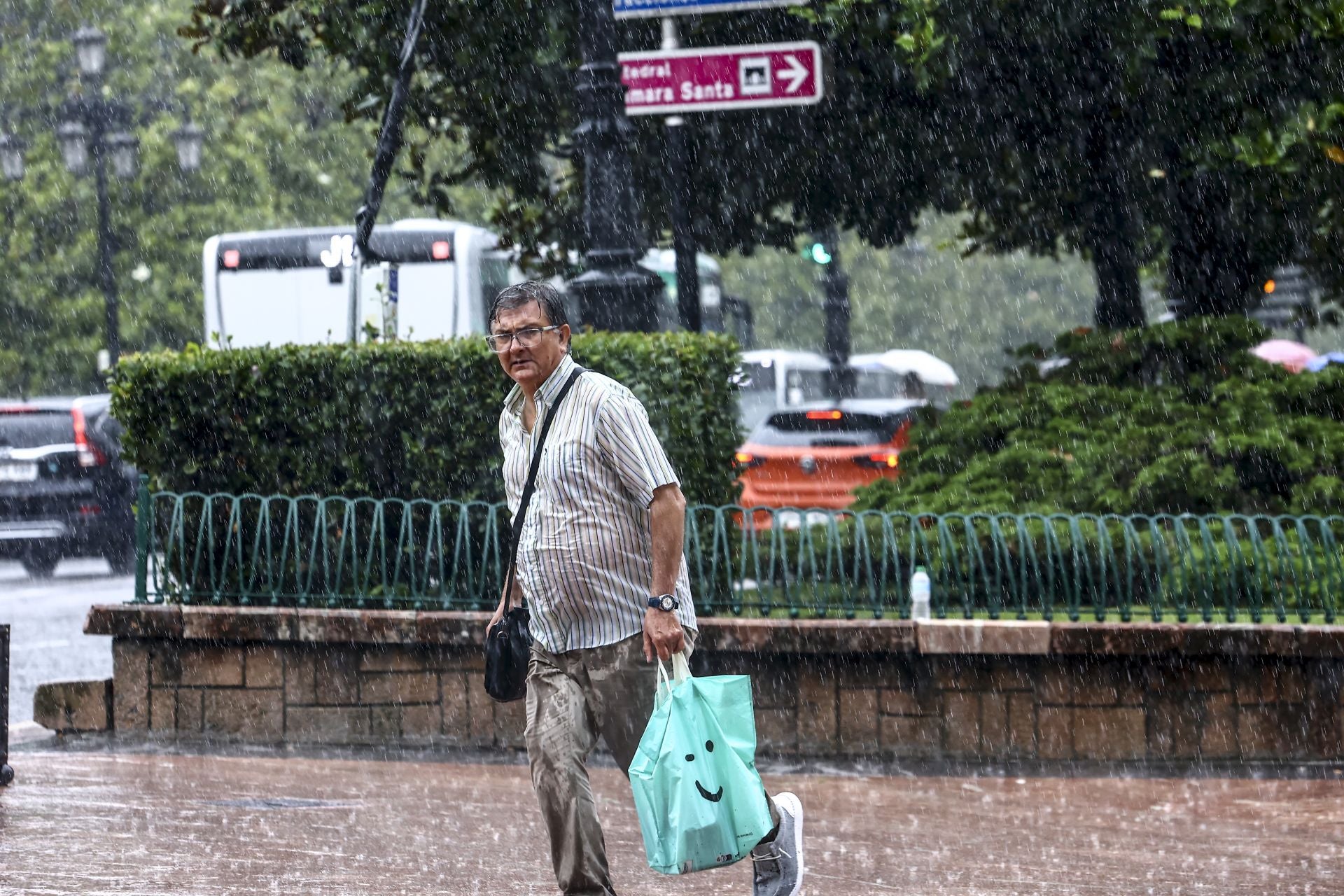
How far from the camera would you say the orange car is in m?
18.6

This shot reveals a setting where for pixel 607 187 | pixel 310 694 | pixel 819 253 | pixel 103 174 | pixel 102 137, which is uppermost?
pixel 102 137

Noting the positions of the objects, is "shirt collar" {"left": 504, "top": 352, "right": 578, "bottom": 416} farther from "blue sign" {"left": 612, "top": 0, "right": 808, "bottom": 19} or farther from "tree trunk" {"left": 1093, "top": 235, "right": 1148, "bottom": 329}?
"tree trunk" {"left": 1093, "top": 235, "right": 1148, "bottom": 329}

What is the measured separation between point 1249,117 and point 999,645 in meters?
4.54

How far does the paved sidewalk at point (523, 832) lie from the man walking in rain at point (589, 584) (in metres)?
1.02

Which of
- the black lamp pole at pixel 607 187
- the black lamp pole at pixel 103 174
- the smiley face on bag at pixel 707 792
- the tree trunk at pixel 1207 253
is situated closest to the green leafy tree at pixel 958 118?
the tree trunk at pixel 1207 253

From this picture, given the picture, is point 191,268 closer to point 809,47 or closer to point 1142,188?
point 1142,188

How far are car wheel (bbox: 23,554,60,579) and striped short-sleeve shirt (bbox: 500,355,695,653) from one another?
16992 mm

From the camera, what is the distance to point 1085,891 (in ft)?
20.2

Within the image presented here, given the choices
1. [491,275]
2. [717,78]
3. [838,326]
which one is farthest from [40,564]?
[838,326]

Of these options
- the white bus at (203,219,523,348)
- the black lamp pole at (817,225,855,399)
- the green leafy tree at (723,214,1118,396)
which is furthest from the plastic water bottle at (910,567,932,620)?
the green leafy tree at (723,214,1118,396)

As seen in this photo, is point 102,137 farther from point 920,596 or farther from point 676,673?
point 676,673

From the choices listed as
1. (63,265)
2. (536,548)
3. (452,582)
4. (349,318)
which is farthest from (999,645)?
(63,265)

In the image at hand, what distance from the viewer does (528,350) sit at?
5340mm

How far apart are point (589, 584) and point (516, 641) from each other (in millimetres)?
281
